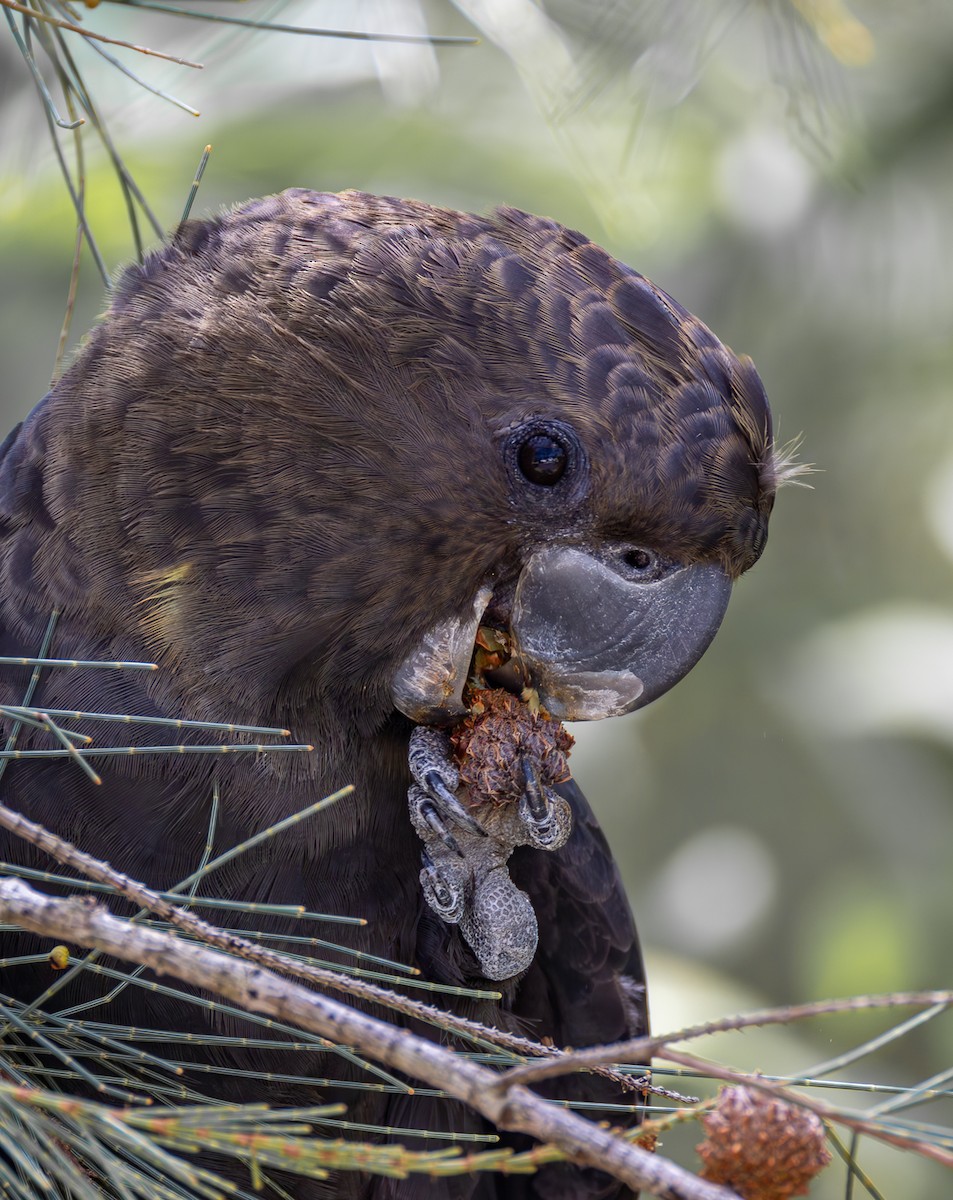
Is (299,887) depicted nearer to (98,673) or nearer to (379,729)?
(379,729)

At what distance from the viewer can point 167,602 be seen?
5.72ft

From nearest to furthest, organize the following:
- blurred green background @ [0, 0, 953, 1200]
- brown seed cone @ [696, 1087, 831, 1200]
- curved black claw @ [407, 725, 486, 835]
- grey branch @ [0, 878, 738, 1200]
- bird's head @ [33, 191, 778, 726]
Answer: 1. grey branch @ [0, 878, 738, 1200]
2. brown seed cone @ [696, 1087, 831, 1200]
3. bird's head @ [33, 191, 778, 726]
4. curved black claw @ [407, 725, 486, 835]
5. blurred green background @ [0, 0, 953, 1200]

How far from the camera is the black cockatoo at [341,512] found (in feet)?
5.66

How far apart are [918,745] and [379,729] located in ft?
10.1

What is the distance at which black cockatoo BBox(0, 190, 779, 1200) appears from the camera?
5.66 ft

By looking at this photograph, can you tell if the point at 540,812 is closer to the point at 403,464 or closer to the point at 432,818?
the point at 432,818

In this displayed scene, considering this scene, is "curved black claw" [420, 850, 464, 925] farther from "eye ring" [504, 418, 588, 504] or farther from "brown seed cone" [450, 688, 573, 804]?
"eye ring" [504, 418, 588, 504]

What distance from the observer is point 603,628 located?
5.80ft

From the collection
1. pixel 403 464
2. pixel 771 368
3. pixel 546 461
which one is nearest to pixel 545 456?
pixel 546 461

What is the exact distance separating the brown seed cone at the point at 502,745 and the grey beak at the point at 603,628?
38 millimetres

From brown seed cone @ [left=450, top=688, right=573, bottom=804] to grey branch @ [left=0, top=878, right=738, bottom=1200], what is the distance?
37.1 inches

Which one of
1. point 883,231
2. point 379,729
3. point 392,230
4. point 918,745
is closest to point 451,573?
point 379,729

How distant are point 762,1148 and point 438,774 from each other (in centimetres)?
97

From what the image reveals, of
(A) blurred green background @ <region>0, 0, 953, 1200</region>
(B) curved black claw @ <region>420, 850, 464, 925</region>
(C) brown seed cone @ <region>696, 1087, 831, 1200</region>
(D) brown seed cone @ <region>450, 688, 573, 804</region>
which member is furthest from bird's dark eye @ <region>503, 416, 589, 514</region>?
(A) blurred green background @ <region>0, 0, 953, 1200</region>
